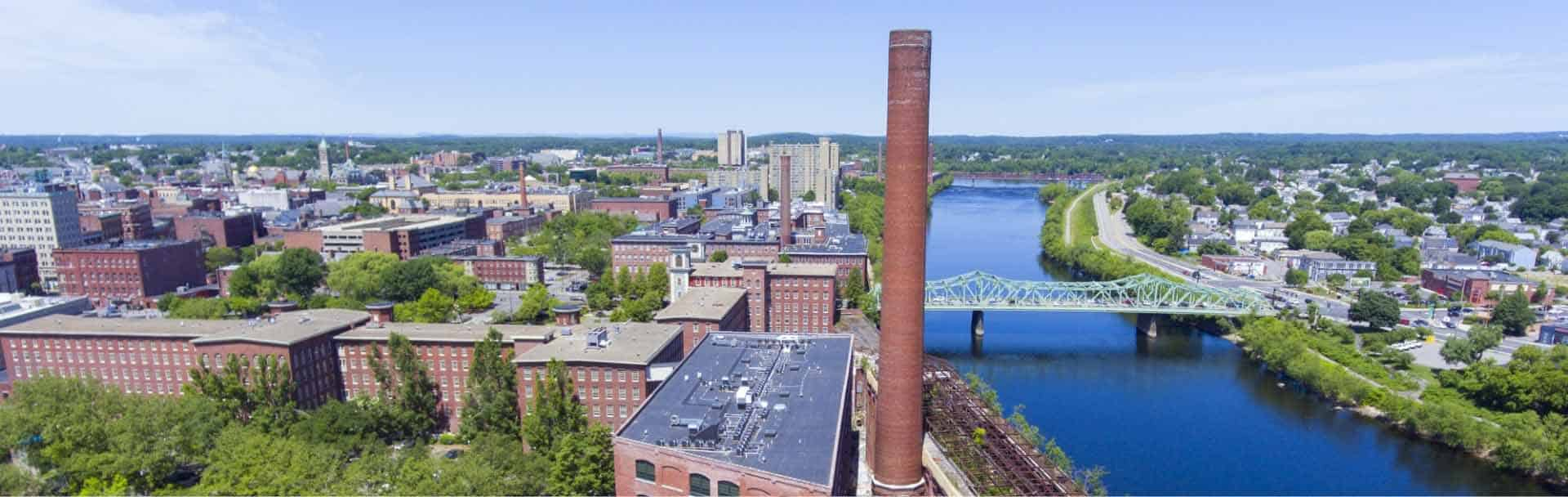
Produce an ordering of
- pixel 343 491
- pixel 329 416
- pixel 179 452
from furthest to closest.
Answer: pixel 329 416 < pixel 179 452 < pixel 343 491

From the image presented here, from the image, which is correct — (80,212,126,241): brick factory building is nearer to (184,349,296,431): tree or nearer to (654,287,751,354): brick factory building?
(184,349,296,431): tree

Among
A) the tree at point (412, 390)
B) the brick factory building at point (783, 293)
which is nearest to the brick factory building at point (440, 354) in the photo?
the tree at point (412, 390)

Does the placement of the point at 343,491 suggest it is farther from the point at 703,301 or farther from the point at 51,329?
the point at 51,329

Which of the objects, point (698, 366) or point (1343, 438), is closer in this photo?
point (698, 366)

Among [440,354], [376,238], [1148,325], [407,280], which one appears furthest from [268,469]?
[376,238]

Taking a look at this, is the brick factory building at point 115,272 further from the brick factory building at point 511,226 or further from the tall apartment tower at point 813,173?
the tall apartment tower at point 813,173

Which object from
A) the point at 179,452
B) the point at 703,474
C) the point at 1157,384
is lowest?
the point at 1157,384

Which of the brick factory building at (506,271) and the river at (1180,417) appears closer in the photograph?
the river at (1180,417)

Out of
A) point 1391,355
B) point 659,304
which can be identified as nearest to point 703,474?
point 659,304
